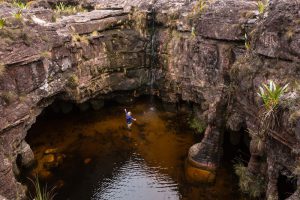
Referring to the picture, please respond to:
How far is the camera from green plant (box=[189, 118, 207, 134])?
17.8m

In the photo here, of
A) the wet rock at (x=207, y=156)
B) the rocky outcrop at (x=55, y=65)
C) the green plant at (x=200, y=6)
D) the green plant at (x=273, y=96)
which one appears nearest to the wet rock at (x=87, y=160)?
the rocky outcrop at (x=55, y=65)

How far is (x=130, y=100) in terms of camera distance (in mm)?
21625

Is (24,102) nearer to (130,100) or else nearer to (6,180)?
(6,180)

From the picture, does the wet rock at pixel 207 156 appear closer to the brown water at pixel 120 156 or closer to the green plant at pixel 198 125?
the brown water at pixel 120 156

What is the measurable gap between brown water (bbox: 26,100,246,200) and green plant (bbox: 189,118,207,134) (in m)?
0.42

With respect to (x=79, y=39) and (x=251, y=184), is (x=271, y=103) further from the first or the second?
(x=79, y=39)

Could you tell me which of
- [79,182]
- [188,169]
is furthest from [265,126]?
[79,182]

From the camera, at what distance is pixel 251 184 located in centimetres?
1260

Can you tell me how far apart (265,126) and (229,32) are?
6248 mm

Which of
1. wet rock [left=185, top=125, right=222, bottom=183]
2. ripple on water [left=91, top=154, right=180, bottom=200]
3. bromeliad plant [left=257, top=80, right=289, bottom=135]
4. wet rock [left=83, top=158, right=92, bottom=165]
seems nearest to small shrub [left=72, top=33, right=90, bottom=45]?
wet rock [left=83, top=158, right=92, bottom=165]

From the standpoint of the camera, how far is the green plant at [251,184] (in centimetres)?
1223

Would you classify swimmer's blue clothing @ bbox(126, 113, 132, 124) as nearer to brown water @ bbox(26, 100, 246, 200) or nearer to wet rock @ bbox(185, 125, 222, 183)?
brown water @ bbox(26, 100, 246, 200)

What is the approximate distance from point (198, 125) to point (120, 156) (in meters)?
4.73

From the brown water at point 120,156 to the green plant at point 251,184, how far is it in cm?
55
